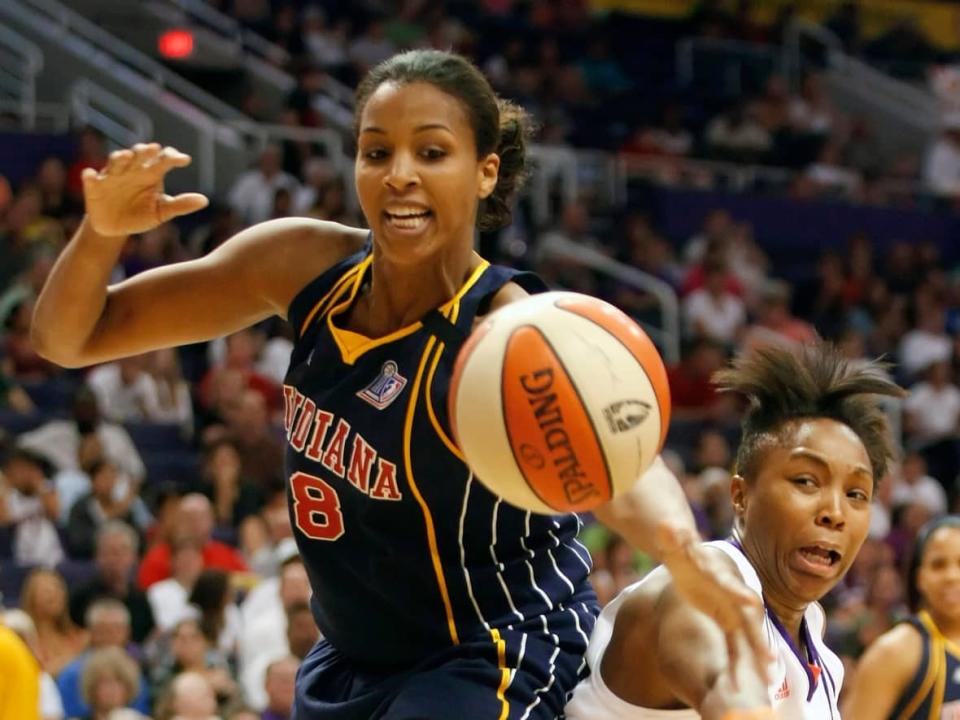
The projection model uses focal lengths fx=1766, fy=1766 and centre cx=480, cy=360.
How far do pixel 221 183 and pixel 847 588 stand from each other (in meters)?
A: 5.60

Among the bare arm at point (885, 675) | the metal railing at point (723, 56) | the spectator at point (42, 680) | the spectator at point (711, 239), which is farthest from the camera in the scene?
the metal railing at point (723, 56)

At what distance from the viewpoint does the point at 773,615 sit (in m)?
3.94

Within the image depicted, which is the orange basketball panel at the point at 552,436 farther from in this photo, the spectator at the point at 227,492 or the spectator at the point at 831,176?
the spectator at the point at 831,176

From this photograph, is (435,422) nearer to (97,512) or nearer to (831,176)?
(97,512)

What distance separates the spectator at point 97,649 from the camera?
7328mm

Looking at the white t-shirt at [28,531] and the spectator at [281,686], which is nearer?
the spectator at [281,686]

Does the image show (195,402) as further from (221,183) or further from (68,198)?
(221,183)

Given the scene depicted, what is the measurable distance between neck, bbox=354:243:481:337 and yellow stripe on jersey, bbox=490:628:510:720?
0.66 meters

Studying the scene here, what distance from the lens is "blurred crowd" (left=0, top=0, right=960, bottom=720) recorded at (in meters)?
7.77

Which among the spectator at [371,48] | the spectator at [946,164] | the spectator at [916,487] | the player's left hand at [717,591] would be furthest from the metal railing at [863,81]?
the player's left hand at [717,591]

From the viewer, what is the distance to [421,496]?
11.4 feet

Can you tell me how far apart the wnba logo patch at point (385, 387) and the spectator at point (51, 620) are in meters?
4.45

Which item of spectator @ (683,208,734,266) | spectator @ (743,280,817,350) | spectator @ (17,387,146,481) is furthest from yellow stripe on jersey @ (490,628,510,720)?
spectator @ (683,208,734,266)

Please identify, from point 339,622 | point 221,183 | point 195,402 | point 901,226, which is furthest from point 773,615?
point 901,226
